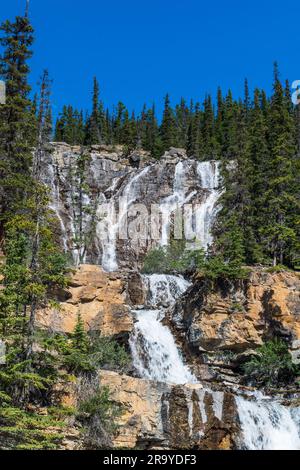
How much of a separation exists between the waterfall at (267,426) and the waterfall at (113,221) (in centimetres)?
2189

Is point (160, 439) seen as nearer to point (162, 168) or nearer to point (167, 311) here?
point (167, 311)

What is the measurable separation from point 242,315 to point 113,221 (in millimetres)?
21127

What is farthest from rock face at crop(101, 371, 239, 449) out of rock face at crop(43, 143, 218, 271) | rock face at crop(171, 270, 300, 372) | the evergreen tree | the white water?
the evergreen tree

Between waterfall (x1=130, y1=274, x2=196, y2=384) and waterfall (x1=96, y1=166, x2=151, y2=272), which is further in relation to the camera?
waterfall (x1=96, y1=166, x2=151, y2=272)

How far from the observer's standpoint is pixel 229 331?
28812mm

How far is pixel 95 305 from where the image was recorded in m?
27.1

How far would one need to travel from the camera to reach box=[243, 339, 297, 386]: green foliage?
27.0 metres

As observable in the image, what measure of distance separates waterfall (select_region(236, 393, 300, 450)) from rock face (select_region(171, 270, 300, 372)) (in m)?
5.43

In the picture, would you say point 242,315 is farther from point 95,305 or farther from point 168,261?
point 168,261

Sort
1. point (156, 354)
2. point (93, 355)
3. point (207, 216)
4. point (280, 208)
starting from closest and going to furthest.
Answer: point (93, 355) → point (156, 354) → point (280, 208) → point (207, 216)

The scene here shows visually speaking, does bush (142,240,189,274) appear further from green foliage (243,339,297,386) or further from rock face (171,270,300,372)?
green foliage (243,339,297,386)

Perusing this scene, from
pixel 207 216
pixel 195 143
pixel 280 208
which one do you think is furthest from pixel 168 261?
pixel 195 143

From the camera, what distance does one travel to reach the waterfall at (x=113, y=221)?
44.4 meters

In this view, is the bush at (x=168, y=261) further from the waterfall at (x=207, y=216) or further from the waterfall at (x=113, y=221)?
the waterfall at (x=113, y=221)
